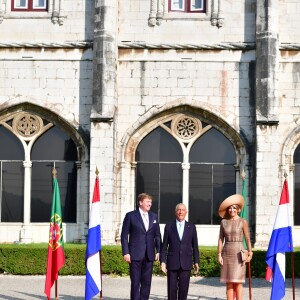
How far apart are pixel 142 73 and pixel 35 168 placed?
3969mm

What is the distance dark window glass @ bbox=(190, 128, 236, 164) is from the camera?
2183cm

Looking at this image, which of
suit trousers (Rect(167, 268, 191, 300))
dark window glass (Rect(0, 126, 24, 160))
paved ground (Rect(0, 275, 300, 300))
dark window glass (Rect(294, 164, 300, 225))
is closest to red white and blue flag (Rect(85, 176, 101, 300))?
paved ground (Rect(0, 275, 300, 300))

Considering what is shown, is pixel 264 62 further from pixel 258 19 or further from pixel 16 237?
pixel 16 237

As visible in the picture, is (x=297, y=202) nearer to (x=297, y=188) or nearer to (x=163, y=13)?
(x=297, y=188)

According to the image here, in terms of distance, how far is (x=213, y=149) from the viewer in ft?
71.8

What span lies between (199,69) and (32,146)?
5086mm

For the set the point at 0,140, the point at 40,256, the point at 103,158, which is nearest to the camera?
the point at 40,256

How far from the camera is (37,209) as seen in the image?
22.0 m

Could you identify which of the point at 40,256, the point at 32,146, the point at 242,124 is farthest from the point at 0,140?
the point at 242,124

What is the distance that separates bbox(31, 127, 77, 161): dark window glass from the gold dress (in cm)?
1042

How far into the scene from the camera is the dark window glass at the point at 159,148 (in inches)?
864

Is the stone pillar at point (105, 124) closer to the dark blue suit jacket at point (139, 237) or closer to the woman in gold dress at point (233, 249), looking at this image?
the dark blue suit jacket at point (139, 237)

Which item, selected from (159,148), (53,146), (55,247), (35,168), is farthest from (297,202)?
(55,247)

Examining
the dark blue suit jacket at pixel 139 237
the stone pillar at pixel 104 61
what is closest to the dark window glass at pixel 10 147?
the stone pillar at pixel 104 61
